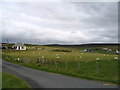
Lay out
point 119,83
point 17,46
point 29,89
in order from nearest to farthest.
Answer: point 29,89
point 119,83
point 17,46

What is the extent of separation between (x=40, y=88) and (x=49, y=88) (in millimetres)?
676

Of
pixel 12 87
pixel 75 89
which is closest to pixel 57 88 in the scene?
pixel 75 89

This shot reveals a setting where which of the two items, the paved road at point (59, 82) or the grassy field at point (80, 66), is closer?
the paved road at point (59, 82)

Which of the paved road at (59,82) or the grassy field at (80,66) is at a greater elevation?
the paved road at (59,82)

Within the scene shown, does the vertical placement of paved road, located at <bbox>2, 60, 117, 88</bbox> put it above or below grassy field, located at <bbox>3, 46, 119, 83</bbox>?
above

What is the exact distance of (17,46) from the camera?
319 ft

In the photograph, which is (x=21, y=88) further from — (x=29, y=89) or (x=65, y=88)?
(x=65, y=88)

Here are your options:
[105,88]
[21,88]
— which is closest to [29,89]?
[21,88]

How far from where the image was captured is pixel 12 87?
11344 millimetres

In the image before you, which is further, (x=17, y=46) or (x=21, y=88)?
(x=17, y=46)

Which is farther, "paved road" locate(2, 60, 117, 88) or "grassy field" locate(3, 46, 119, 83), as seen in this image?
"grassy field" locate(3, 46, 119, 83)

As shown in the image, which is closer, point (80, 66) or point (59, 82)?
point (59, 82)

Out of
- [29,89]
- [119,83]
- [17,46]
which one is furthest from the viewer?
[17,46]

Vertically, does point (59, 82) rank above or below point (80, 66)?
above
